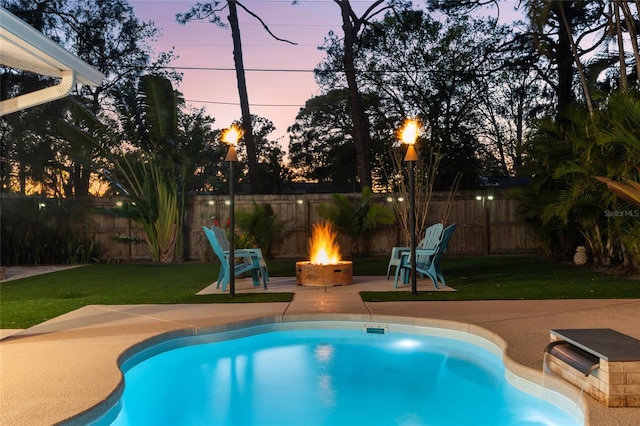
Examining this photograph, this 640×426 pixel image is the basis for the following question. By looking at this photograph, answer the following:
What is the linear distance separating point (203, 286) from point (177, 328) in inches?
144

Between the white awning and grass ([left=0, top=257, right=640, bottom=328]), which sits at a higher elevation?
the white awning

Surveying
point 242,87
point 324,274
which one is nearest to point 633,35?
point 324,274

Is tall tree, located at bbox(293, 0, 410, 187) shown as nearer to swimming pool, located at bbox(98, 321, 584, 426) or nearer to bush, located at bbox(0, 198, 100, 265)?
bush, located at bbox(0, 198, 100, 265)

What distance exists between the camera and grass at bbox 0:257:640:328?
754cm

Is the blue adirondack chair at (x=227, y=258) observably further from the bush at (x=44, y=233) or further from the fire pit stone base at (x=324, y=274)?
the bush at (x=44, y=233)

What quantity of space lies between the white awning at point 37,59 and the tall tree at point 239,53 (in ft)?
40.4

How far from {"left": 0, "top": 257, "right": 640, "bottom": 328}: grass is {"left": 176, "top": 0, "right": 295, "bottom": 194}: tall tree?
5.33 metres

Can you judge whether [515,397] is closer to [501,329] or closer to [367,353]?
[501,329]

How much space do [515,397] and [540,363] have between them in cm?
32

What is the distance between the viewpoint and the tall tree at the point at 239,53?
17.3 meters

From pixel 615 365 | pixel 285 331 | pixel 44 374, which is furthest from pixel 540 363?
pixel 44 374

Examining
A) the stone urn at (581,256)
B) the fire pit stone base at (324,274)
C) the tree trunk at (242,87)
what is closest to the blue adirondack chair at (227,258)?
the fire pit stone base at (324,274)

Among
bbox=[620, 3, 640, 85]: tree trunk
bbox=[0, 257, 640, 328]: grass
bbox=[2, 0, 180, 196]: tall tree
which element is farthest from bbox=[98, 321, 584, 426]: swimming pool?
bbox=[2, 0, 180, 196]: tall tree

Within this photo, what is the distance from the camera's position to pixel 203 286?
30.4ft
